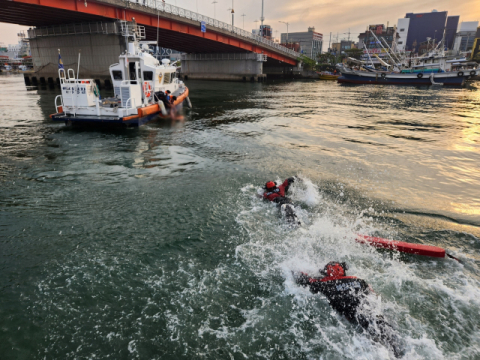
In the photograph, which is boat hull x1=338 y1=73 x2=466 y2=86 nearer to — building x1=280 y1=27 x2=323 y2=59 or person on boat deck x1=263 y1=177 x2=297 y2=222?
person on boat deck x1=263 y1=177 x2=297 y2=222

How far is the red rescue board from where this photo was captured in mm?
5469

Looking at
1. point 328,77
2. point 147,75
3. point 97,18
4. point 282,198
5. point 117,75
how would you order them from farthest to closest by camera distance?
point 328,77 < point 97,18 < point 147,75 < point 117,75 < point 282,198

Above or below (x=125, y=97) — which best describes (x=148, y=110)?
below

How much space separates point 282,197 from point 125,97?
1304 centimetres

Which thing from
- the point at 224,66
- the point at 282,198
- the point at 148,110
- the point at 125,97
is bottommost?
the point at 282,198

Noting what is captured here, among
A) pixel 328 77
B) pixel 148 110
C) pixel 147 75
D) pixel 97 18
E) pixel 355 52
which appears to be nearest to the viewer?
pixel 148 110

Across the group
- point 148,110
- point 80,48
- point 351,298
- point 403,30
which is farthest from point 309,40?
point 351,298

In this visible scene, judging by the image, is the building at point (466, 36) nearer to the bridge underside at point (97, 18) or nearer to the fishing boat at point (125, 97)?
the bridge underside at point (97, 18)

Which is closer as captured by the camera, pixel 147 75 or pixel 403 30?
pixel 147 75

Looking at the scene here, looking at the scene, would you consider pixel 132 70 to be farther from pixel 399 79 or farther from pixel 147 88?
pixel 399 79

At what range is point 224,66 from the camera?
63.3 metres

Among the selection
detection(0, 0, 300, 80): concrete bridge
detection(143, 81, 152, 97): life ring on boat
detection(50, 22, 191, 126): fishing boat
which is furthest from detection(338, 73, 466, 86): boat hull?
detection(143, 81, 152, 97): life ring on boat

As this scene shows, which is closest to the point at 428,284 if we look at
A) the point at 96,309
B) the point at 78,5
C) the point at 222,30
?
the point at 96,309

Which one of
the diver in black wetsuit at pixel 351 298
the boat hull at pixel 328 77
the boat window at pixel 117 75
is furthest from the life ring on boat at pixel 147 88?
the boat hull at pixel 328 77
